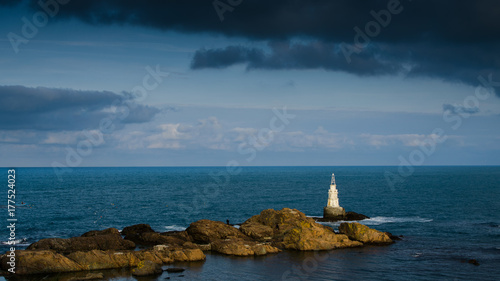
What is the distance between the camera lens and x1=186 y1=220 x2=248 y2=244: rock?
214 ft

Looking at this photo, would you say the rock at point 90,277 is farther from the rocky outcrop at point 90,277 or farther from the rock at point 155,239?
the rock at point 155,239

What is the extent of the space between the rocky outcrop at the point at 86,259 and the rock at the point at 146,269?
9.11 feet

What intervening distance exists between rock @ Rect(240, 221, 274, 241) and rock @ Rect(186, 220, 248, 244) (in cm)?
117

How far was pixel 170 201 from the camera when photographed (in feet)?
427

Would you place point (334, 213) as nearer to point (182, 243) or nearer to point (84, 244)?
point (182, 243)

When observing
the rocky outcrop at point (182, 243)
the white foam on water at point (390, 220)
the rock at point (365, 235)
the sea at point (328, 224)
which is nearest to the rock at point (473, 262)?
the sea at point (328, 224)

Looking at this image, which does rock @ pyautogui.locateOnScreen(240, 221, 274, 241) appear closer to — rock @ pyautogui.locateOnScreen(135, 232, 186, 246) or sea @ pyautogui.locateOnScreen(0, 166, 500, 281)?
sea @ pyautogui.locateOnScreen(0, 166, 500, 281)

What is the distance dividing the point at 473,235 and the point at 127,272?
2152 inches

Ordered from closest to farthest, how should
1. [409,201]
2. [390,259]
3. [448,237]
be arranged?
[390,259], [448,237], [409,201]

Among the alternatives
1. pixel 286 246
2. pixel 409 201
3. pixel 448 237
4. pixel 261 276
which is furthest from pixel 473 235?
pixel 409 201

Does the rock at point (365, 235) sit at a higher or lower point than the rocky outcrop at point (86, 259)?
higher

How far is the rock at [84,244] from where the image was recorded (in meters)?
56.4

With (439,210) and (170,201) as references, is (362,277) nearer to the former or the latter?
(439,210)

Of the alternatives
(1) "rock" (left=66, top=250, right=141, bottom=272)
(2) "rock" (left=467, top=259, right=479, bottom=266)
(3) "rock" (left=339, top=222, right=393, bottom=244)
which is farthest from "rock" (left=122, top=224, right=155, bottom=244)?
(2) "rock" (left=467, top=259, right=479, bottom=266)
